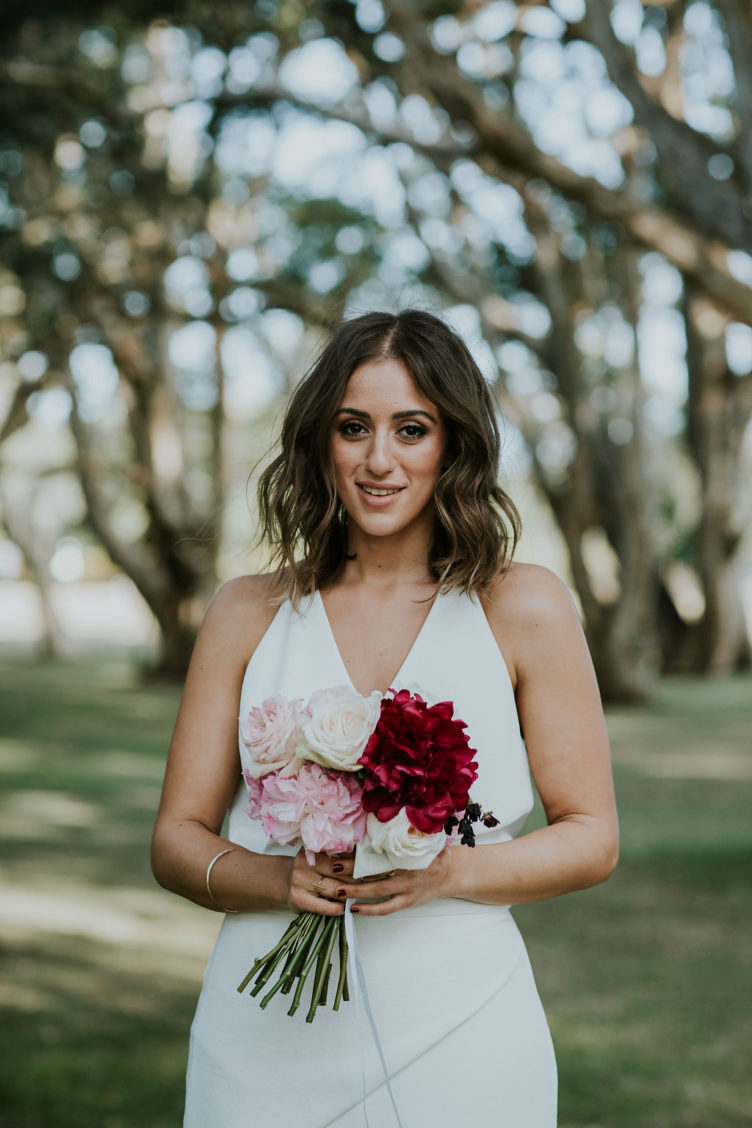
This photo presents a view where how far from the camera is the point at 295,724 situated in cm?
226

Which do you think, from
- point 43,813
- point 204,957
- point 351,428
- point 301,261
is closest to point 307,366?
point 351,428

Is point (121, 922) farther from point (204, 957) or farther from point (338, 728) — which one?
point (338, 728)

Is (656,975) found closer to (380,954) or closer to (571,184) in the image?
(571,184)

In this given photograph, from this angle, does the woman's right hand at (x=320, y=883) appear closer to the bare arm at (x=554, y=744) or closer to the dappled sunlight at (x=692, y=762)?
the bare arm at (x=554, y=744)

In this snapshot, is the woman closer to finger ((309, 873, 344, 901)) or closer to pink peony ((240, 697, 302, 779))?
finger ((309, 873, 344, 901))

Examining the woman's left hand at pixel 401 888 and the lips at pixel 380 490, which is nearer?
the woman's left hand at pixel 401 888

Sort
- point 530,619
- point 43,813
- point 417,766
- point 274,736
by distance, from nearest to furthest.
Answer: point 417,766
point 274,736
point 530,619
point 43,813

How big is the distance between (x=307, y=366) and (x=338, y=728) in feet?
3.33

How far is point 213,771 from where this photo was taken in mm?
2639

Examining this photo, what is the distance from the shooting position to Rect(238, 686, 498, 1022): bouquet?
2.15 metres

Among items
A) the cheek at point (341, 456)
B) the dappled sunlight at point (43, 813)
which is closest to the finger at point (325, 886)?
the cheek at point (341, 456)

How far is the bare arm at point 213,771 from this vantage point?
8.16 ft

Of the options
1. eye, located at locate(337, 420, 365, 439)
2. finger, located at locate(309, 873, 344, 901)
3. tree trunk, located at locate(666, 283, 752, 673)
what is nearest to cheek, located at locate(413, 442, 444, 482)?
eye, located at locate(337, 420, 365, 439)

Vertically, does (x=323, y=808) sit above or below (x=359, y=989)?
above
